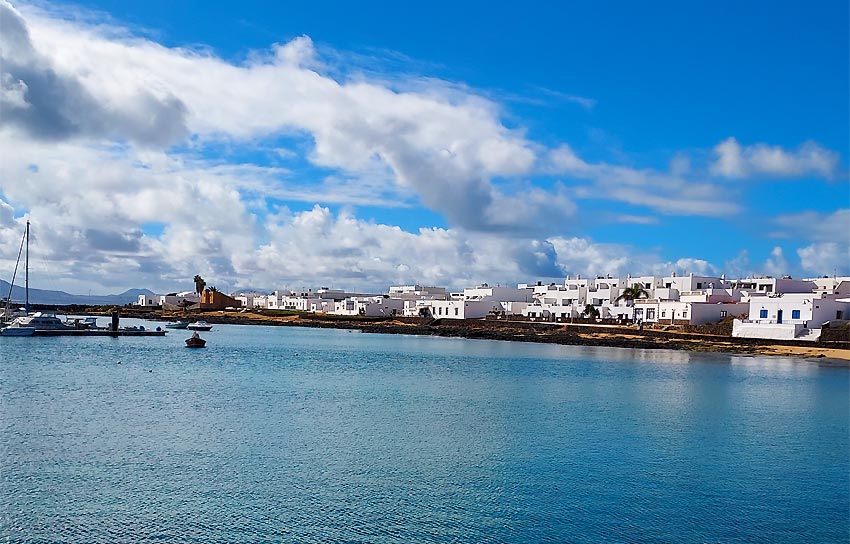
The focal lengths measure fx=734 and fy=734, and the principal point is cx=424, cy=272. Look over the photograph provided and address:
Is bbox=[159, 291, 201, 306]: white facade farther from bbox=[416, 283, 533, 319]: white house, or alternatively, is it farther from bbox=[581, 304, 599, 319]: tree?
bbox=[581, 304, 599, 319]: tree

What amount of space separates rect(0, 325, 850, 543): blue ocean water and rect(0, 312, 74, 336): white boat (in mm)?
25218

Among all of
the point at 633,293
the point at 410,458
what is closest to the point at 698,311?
the point at 633,293

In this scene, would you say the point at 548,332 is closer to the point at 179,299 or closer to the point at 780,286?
the point at 780,286

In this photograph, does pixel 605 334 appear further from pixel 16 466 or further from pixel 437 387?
pixel 16 466

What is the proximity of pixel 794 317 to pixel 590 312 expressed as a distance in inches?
1259

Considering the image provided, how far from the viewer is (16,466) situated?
723 inches

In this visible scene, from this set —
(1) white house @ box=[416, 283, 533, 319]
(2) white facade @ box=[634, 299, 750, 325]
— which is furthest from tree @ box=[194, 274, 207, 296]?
(2) white facade @ box=[634, 299, 750, 325]

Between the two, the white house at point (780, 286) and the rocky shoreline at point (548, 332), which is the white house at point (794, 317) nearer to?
the rocky shoreline at point (548, 332)

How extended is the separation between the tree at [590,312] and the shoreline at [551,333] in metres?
5.85

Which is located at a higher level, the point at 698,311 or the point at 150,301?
A: the point at 698,311

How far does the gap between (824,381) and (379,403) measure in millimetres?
29030

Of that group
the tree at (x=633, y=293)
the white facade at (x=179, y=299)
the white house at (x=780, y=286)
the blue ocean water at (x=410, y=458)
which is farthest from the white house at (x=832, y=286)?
the white facade at (x=179, y=299)

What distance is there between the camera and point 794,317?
236 feet

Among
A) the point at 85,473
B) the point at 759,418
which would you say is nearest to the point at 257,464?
the point at 85,473
